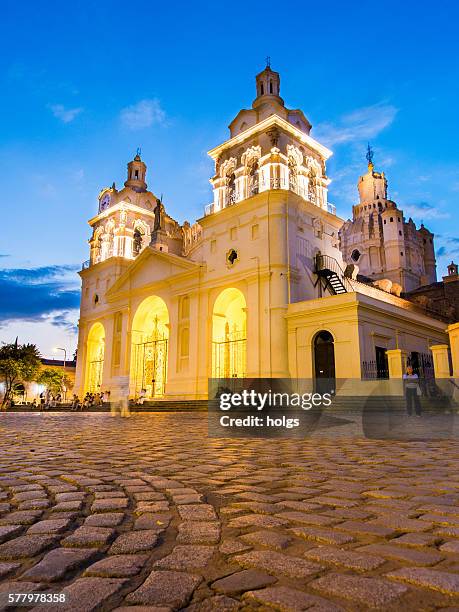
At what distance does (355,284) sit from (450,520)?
33.1 meters

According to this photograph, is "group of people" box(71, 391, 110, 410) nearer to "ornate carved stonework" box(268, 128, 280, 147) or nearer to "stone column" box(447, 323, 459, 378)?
"ornate carved stonework" box(268, 128, 280, 147)

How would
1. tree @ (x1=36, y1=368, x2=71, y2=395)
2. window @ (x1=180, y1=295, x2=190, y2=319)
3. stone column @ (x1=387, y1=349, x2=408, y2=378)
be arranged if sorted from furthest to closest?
tree @ (x1=36, y1=368, x2=71, y2=395) < window @ (x1=180, y1=295, x2=190, y2=319) < stone column @ (x1=387, y1=349, x2=408, y2=378)

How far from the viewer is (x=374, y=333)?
24578 mm

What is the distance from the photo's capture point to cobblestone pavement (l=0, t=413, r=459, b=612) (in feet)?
5.59

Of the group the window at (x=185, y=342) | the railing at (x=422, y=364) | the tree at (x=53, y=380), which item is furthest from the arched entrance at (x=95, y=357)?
the railing at (x=422, y=364)

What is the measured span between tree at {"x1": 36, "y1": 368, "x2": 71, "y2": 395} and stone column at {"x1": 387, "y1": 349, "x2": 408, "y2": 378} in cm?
5098

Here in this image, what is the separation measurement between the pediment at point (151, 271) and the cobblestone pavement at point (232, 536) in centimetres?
2690

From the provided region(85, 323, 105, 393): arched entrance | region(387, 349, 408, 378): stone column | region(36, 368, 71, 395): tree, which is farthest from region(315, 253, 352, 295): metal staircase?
region(36, 368, 71, 395): tree

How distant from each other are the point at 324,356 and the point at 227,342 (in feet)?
23.9

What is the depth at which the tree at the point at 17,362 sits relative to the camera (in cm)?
4162

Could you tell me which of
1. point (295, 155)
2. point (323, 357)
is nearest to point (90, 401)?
point (323, 357)

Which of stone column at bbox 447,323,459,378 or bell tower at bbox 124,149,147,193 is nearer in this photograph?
stone column at bbox 447,323,459,378

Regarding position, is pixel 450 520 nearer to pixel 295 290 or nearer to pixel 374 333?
pixel 374 333

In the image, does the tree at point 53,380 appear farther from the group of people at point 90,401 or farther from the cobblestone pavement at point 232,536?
the cobblestone pavement at point 232,536
